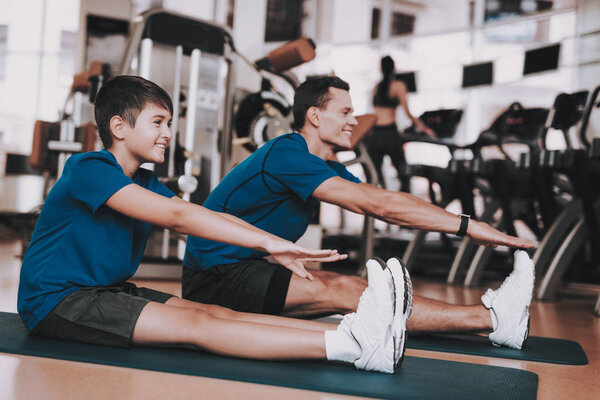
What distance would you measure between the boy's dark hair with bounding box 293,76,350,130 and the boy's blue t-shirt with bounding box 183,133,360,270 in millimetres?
204

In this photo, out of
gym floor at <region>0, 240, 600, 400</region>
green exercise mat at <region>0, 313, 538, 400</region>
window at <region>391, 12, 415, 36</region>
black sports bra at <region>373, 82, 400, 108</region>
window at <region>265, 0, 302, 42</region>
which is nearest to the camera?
gym floor at <region>0, 240, 600, 400</region>

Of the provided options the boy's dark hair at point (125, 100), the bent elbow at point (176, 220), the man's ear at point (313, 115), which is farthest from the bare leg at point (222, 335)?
the man's ear at point (313, 115)

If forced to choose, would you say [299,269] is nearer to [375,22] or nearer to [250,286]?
[250,286]

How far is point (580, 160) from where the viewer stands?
365 centimetres

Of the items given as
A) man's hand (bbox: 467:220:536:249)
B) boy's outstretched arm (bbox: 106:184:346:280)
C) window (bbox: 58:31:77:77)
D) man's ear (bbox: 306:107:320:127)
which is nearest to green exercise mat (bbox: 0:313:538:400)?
boy's outstretched arm (bbox: 106:184:346:280)

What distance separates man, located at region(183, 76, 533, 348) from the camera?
2.01 meters

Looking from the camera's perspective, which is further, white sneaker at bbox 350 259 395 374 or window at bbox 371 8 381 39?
window at bbox 371 8 381 39

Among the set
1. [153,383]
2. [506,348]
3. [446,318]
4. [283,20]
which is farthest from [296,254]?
[283,20]

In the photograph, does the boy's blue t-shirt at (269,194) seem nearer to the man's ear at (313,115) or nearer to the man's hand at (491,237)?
the man's ear at (313,115)

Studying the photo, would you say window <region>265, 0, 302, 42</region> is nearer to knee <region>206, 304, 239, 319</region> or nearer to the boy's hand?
knee <region>206, 304, 239, 319</region>

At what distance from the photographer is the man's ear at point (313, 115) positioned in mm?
2289

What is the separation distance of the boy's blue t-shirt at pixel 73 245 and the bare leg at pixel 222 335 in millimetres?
183

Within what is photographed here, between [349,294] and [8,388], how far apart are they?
3.51ft

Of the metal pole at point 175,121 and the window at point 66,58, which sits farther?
the window at point 66,58
